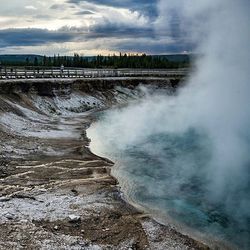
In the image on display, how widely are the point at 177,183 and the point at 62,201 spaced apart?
615cm

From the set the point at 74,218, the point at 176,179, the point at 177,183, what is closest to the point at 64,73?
the point at 176,179

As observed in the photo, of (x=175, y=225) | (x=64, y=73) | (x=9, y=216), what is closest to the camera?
(x=9, y=216)

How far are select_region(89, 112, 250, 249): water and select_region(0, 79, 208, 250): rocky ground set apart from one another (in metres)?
1.02

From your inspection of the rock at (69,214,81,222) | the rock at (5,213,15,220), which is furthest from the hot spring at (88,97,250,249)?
the rock at (5,213,15,220)

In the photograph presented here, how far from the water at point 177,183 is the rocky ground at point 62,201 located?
1019mm

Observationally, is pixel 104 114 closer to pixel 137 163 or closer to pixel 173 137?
pixel 173 137

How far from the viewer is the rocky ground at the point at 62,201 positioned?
1423cm

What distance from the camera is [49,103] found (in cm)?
4431

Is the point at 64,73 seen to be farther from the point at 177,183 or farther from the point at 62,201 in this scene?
the point at 62,201

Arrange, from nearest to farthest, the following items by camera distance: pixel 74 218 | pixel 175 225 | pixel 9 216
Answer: pixel 9 216
pixel 74 218
pixel 175 225

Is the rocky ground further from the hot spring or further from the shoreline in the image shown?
the hot spring

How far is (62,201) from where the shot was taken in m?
17.5

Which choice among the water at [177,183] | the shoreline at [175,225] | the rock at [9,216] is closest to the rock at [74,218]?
the rock at [9,216]

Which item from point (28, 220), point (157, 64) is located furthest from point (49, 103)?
point (157, 64)
